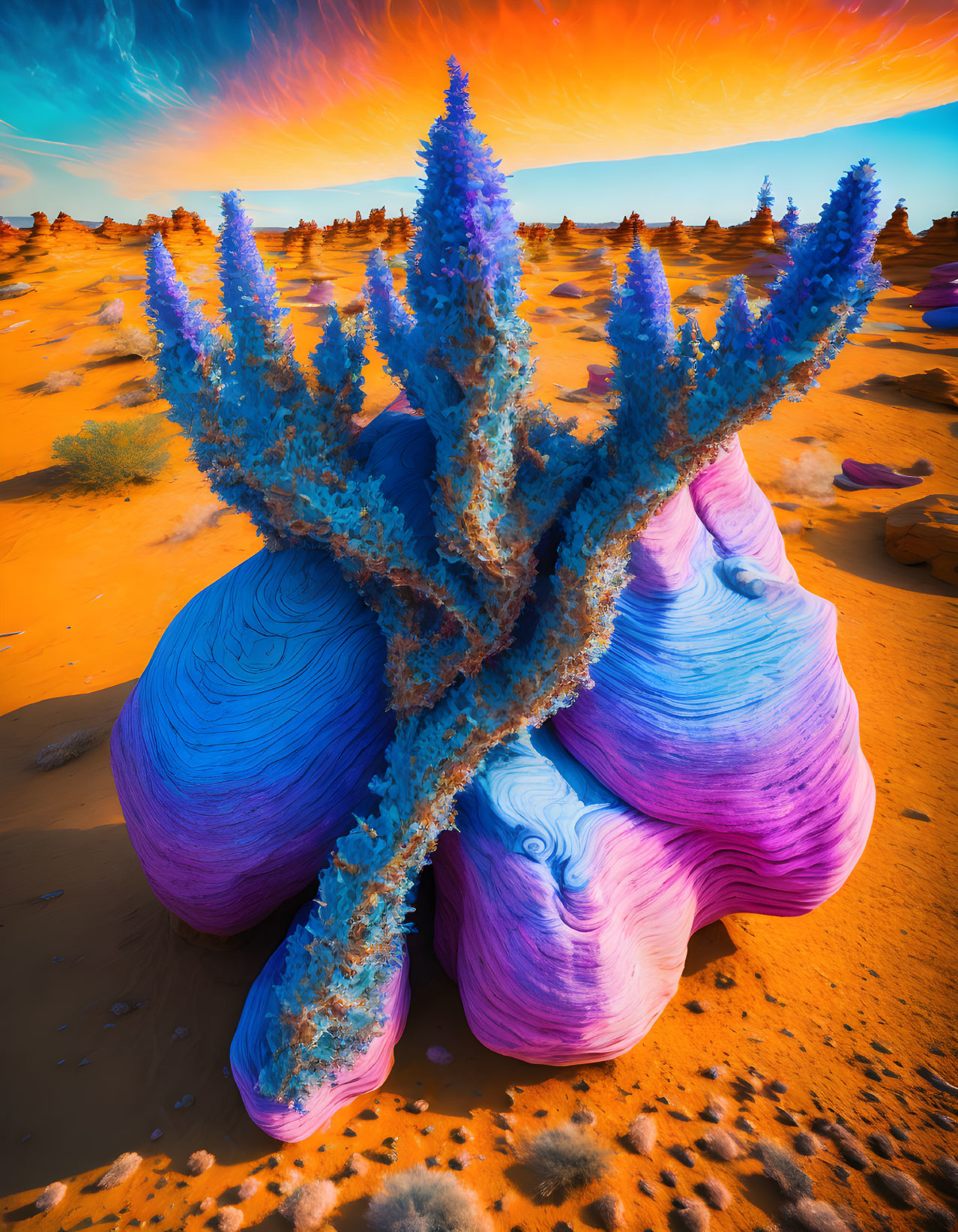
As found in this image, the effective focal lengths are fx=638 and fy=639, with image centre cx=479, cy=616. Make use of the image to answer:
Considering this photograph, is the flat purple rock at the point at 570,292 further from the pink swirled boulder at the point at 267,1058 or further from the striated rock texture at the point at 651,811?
the pink swirled boulder at the point at 267,1058

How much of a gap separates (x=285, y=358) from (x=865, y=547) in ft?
24.3

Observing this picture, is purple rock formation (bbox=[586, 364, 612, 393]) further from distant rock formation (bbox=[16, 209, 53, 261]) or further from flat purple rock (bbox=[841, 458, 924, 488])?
distant rock formation (bbox=[16, 209, 53, 261])

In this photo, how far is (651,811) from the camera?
2.77 m

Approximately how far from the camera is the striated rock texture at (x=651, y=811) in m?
2.47

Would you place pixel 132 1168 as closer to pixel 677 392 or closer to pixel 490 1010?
pixel 490 1010

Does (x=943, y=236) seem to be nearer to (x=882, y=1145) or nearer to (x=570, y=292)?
(x=570, y=292)

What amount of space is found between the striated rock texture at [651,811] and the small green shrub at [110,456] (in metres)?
8.78

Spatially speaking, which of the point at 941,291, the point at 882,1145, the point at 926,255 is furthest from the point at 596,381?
the point at 926,255

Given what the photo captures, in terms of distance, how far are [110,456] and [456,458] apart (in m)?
9.29

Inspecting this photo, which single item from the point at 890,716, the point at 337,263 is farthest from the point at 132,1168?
the point at 337,263

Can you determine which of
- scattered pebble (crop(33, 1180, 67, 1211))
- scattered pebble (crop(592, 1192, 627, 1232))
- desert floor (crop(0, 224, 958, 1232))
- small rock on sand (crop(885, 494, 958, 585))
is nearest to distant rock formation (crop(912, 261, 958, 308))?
small rock on sand (crop(885, 494, 958, 585))

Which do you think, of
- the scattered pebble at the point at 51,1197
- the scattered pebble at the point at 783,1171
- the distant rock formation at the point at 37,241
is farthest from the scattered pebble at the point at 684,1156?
the distant rock formation at the point at 37,241

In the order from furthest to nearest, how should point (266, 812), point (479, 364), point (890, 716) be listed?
point (890, 716), point (266, 812), point (479, 364)

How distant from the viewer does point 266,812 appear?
2637 millimetres
